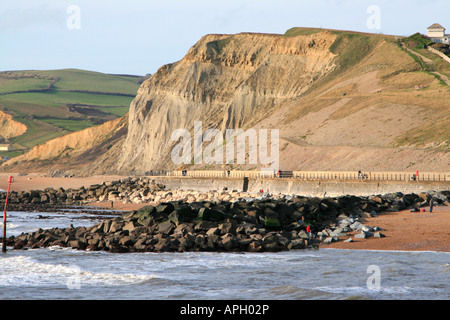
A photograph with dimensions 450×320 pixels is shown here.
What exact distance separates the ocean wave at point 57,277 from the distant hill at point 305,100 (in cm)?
4411

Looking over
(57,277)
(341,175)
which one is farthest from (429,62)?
(57,277)

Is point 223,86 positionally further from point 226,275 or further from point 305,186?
point 226,275

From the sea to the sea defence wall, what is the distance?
927 inches

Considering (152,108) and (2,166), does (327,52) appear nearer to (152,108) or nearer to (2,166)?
(152,108)

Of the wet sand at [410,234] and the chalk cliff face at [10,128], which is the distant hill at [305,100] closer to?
the wet sand at [410,234]

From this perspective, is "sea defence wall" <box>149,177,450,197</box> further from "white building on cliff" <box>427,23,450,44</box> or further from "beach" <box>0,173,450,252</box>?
"white building on cliff" <box>427,23,450,44</box>

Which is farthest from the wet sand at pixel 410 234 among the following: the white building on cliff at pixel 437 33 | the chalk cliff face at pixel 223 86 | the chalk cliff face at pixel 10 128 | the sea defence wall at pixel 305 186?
the chalk cliff face at pixel 10 128

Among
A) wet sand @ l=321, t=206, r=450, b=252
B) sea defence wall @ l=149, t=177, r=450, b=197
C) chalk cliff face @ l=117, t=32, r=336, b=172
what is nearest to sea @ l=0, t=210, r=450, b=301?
wet sand @ l=321, t=206, r=450, b=252

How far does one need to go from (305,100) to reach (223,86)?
747 inches

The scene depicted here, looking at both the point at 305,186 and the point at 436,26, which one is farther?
the point at 436,26

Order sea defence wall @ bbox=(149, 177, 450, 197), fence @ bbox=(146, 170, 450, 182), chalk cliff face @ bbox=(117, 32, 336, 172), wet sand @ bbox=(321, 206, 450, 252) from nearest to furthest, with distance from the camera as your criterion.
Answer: wet sand @ bbox=(321, 206, 450, 252), sea defence wall @ bbox=(149, 177, 450, 197), fence @ bbox=(146, 170, 450, 182), chalk cliff face @ bbox=(117, 32, 336, 172)

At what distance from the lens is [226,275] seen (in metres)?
21.3

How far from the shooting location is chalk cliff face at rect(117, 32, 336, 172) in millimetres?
99375

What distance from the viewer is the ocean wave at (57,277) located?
20594mm
